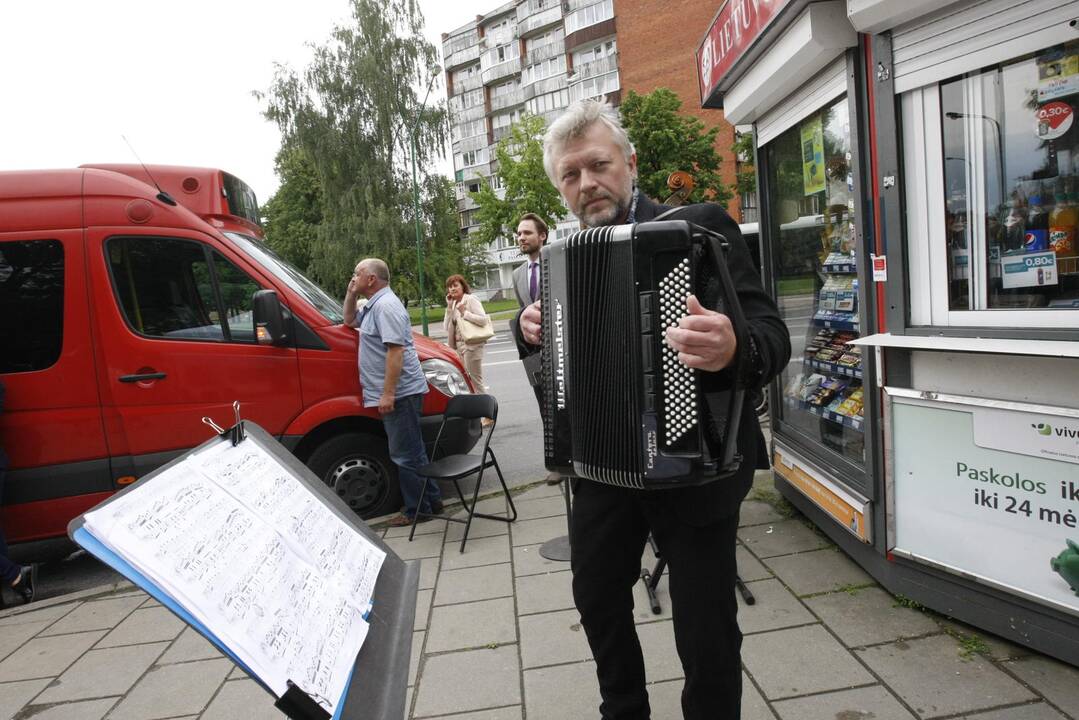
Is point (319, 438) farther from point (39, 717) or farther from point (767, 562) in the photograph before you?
point (767, 562)

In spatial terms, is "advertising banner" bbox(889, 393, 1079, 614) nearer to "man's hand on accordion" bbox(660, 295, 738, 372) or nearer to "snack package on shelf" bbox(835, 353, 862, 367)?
"snack package on shelf" bbox(835, 353, 862, 367)

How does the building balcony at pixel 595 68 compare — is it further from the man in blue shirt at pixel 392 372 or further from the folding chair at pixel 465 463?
the folding chair at pixel 465 463

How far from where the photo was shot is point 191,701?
9.27 ft

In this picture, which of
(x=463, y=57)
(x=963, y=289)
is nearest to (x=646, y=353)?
(x=963, y=289)

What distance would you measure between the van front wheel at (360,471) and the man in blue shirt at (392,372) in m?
0.22

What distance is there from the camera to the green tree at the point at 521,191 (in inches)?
1110

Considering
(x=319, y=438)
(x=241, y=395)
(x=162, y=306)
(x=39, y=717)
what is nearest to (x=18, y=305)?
(x=162, y=306)

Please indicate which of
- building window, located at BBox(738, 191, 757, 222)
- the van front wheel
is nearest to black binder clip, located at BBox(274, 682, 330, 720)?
the van front wheel

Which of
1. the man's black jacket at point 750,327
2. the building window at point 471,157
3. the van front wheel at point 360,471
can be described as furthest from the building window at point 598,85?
the man's black jacket at point 750,327

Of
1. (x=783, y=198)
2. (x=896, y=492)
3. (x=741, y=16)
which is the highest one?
(x=741, y=16)

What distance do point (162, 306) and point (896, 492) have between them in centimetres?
447

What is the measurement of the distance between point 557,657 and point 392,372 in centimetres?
227

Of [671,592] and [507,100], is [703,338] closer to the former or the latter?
[671,592]

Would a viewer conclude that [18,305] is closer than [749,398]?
No
